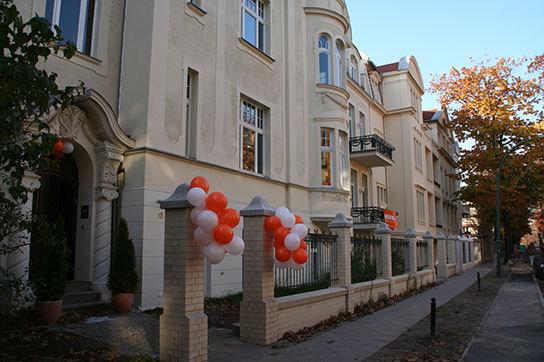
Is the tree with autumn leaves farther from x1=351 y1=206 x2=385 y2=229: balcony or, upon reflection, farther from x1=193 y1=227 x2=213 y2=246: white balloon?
x1=193 y1=227 x2=213 y2=246: white balloon

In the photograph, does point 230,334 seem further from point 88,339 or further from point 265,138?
point 265,138

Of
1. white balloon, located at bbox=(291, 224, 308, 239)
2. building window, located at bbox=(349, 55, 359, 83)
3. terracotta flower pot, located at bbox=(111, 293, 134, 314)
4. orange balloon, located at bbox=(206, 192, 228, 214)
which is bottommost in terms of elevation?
terracotta flower pot, located at bbox=(111, 293, 134, 314)

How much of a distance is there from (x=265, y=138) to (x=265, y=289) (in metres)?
8.25

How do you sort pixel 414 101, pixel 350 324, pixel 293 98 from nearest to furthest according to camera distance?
1. pixel 350 324
2. pixel 293 98
3. pixel 414 101

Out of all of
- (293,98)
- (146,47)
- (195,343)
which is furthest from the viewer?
(293,98)

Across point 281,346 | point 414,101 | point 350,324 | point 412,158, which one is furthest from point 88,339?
point 414,101

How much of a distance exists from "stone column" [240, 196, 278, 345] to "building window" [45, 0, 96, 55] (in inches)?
242

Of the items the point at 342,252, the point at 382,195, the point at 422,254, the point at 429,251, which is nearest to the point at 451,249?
the point at 382,195

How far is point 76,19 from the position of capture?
1048cm

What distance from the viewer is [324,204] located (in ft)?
56.2

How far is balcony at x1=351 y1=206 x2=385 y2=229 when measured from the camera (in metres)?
22.4

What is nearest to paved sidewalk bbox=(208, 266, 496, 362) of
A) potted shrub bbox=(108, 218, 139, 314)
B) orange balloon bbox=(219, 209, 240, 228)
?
orange balloon bbox=(219, 209, 240, 228)

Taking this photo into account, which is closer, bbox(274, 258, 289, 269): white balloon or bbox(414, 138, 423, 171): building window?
bbox(274, 258, 289, 269): white balloon

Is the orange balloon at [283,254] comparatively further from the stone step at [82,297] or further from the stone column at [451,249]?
the stone column at [451,249]
